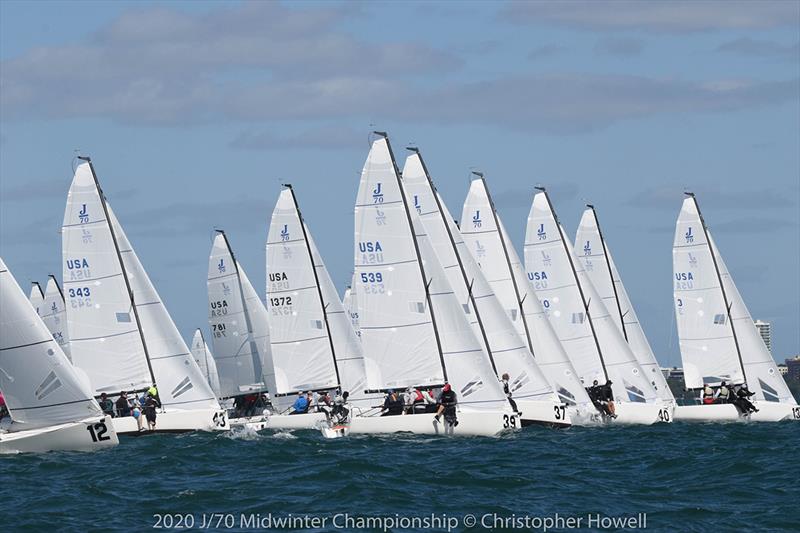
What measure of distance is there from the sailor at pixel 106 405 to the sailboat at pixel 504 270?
41.0ft

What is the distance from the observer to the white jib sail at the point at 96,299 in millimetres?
43094

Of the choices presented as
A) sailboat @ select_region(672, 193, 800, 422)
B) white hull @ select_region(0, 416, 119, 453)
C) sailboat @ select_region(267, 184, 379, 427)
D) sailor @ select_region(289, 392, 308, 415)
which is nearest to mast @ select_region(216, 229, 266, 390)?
sailboat @ select_region(267, 184, 379, 427)

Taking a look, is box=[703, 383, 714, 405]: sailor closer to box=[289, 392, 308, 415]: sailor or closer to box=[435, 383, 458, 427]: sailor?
box=[289, 392, 308, 415]: sailor

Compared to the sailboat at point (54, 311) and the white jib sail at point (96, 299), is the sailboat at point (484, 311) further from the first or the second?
the sailboat at point (54, 311)

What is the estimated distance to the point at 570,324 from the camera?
2036 inches

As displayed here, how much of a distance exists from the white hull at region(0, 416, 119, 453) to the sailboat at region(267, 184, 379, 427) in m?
15.5

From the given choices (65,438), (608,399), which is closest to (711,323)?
(608,399)

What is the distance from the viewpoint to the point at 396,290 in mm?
38750

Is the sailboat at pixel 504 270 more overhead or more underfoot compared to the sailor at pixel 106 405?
more overhead

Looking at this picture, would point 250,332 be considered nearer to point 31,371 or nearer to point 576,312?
point 576,312

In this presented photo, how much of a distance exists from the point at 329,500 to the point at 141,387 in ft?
64.0

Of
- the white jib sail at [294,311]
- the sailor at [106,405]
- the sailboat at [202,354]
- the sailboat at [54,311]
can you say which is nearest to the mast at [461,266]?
the white jib sail at [294,311]

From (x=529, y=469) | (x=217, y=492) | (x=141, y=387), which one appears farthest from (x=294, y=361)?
(x=217, y=492)

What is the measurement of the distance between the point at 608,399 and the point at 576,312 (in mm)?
7143
